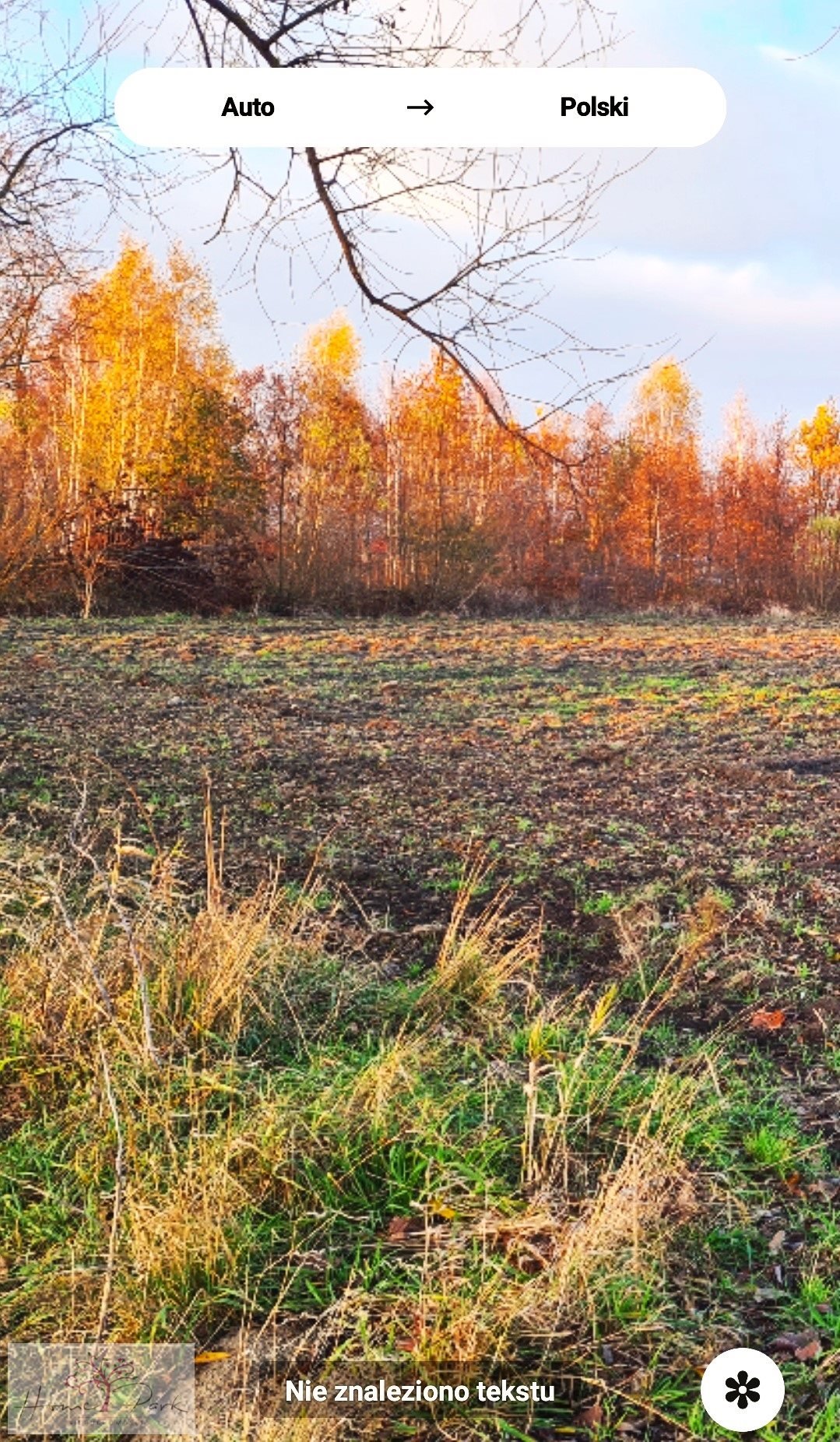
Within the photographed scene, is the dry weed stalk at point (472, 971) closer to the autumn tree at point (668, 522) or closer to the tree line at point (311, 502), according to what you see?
the tree line at point (311, 502)

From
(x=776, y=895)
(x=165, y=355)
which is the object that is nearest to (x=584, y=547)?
(x=165, y=355)

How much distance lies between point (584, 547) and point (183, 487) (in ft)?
31.5

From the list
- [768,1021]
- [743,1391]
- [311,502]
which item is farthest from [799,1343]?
[311,502]

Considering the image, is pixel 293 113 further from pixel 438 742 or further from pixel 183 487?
pixel 183 487

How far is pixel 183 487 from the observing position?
60.5 ft

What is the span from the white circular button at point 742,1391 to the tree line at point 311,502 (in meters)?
7.42

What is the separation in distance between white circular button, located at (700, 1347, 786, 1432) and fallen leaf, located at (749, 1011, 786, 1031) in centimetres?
181

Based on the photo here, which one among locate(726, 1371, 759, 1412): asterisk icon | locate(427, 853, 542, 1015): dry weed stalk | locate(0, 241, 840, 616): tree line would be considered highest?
locate(0, 241, 840, 616): tree line

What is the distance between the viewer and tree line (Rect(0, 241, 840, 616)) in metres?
16.6

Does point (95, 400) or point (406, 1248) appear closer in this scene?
point (406, 1248)

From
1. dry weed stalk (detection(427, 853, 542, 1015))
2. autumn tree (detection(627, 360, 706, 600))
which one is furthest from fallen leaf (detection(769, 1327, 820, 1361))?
autumn tree (detection(627, 360, 706, 600))

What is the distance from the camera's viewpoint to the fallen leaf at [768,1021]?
372cm

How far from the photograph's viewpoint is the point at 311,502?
19469 millimetres

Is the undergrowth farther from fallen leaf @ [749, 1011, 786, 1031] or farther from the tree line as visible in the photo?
the tree line
